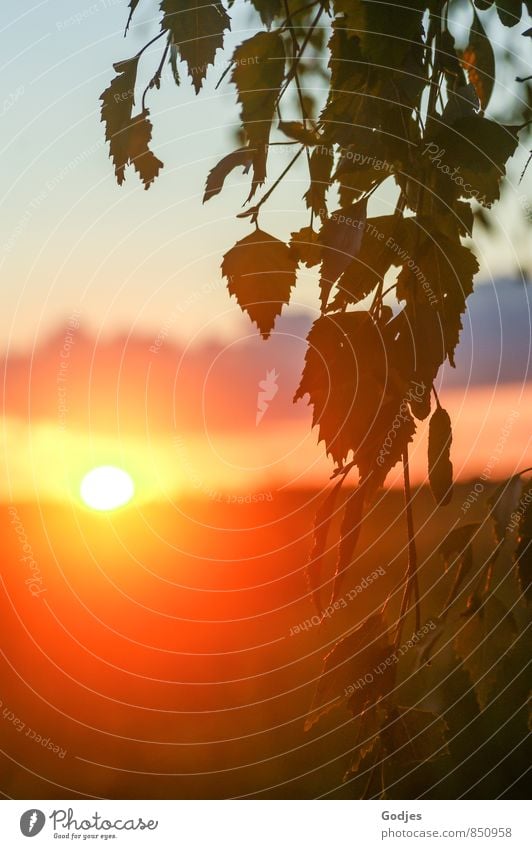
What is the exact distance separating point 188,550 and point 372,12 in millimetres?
750

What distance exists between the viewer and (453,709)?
2.09 ft

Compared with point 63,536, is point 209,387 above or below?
above

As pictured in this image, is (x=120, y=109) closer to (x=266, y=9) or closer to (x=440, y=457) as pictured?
(x=266, y=9)

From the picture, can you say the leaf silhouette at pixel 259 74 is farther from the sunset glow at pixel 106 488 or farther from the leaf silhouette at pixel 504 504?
the sunset glow at pixel 106 488

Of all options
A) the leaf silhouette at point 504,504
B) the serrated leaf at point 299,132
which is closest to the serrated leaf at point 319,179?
the serrated leaf at point 299,132

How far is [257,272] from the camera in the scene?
57 cm

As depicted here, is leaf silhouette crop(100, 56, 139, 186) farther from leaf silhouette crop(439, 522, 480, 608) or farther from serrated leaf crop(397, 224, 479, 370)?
leaf silhouette crop(439, 522, 480, 608)

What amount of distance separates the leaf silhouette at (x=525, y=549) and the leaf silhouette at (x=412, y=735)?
0.11 meters

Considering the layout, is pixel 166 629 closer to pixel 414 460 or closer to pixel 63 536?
pixel 63 536

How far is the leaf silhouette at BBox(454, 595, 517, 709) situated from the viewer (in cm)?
58

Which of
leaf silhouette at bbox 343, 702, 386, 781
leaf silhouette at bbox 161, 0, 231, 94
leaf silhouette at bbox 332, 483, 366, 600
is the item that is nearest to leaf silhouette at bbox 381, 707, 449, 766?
leaf silhouette at bbox 343, 702, 386, 781

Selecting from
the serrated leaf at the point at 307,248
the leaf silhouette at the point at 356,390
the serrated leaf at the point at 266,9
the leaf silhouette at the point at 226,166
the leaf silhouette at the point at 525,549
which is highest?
the serrated leaf at the point at 266,9

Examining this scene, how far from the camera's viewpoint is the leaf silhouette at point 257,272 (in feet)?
1.86
